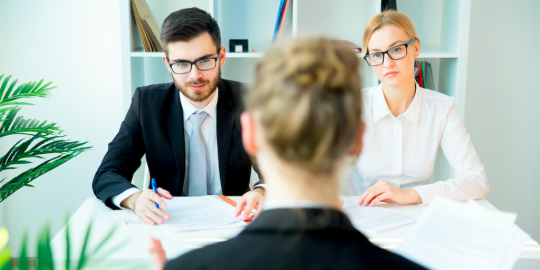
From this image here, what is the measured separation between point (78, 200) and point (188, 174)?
1.36 metres

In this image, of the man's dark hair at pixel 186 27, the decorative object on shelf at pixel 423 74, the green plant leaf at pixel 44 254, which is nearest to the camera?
the green plant leaf at pixel 44 254

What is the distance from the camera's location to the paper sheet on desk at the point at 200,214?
1.30 meters

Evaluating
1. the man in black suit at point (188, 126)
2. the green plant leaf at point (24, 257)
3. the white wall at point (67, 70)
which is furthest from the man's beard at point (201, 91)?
the green plant leaf at point (24, 257)

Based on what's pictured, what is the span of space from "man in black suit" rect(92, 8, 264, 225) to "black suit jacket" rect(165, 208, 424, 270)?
1220 mm

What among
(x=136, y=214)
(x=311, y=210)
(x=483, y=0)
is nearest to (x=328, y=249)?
(x=311, y=210)

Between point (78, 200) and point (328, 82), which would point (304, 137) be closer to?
point (328, 82)

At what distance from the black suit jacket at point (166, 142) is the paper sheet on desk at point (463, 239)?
2.83 ft

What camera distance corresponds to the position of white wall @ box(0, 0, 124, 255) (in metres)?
2.63

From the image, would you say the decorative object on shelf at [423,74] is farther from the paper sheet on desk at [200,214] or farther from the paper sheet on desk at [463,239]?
the paper sheet on desk at [200,214]

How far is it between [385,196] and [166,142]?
0.88 metres

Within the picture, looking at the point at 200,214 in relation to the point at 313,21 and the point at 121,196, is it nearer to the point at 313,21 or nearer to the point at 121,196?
the point at 121,196

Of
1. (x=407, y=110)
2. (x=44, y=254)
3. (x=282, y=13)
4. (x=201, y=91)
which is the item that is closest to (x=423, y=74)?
(x=407, y=110)

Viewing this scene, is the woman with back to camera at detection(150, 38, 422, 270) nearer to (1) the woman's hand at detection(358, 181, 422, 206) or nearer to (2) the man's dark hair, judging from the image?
(1) the woman's hand at detection(358, 181, 422, 206)

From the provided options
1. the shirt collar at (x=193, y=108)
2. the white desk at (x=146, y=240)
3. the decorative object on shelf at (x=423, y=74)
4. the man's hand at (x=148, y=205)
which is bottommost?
the white desk at (x=146, y=240)
